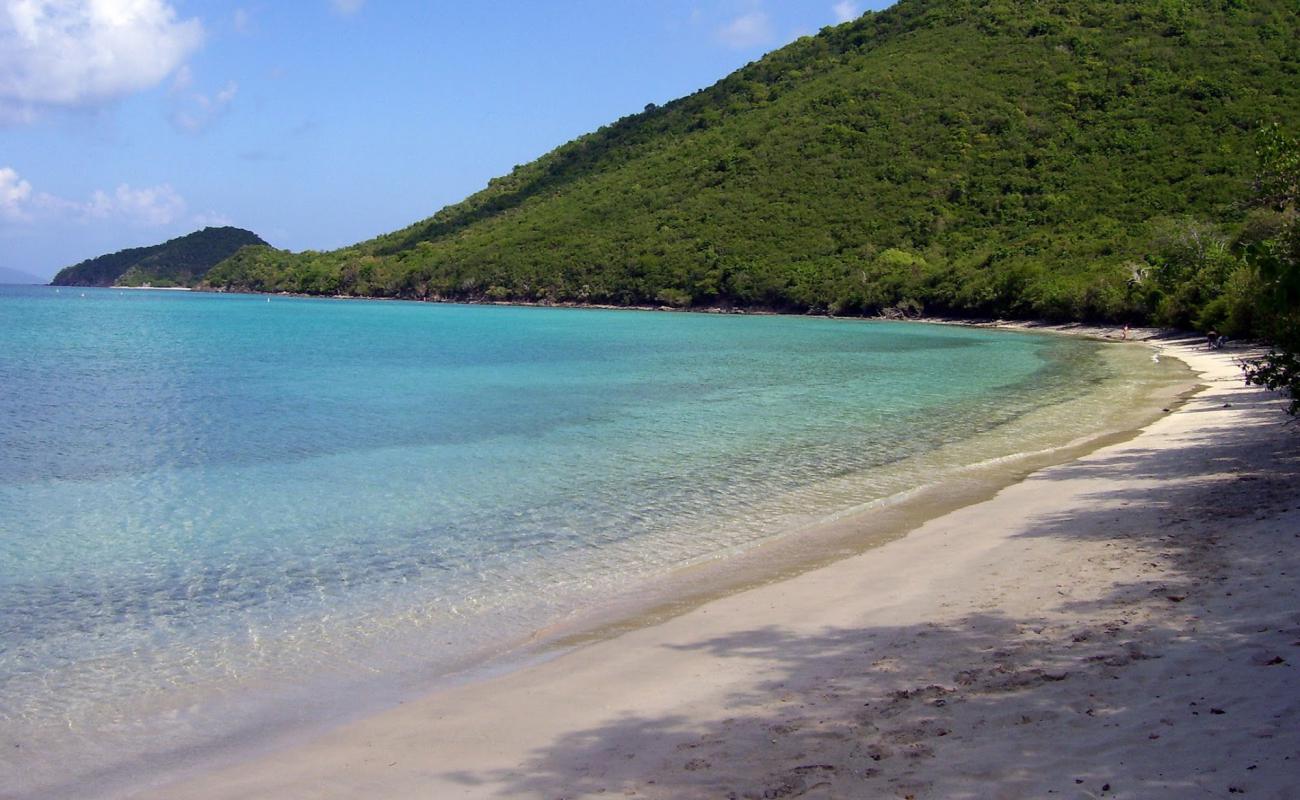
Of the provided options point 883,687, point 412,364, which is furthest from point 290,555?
point 412,364

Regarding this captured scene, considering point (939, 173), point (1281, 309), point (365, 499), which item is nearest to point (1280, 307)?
point (1281, 309)

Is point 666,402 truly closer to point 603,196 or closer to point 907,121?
point 907,121

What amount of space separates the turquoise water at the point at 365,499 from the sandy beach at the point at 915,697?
4.32 ft

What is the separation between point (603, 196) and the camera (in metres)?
123

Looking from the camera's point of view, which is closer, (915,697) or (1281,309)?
(915,697)

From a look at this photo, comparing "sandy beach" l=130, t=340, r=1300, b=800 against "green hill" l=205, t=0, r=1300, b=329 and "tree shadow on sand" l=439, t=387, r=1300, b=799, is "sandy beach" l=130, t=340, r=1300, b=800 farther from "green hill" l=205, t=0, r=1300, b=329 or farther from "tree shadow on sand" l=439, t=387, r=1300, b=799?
"green hill" l=205, t=0, r=1300, b=329

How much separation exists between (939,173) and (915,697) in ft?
295

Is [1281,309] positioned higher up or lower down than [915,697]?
higher up

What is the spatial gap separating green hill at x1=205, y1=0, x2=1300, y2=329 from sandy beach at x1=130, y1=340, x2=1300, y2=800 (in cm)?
4574

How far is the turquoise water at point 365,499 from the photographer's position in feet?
25.2

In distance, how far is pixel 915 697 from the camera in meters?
6.09

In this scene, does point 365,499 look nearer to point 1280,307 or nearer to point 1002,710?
point 1002,710

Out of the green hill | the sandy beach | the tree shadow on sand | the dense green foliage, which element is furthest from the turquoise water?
the green hill

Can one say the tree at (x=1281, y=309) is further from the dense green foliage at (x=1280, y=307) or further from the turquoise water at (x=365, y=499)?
the turquoise water at (x=365, y=499)
